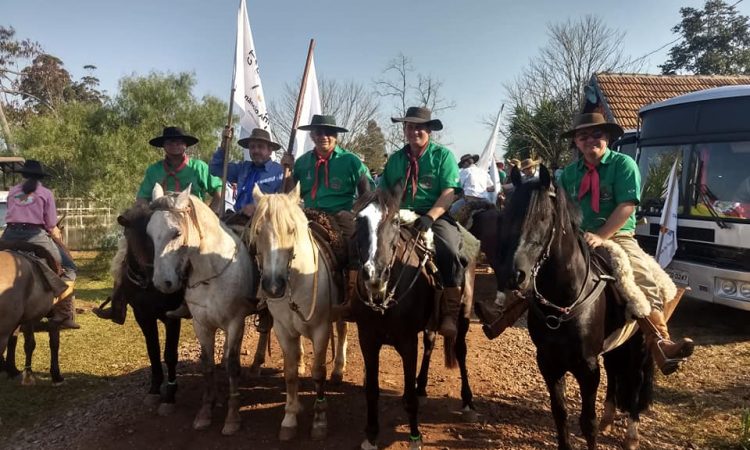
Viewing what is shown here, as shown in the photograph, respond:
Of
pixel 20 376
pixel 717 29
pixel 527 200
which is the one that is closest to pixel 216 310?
pixel 527 200

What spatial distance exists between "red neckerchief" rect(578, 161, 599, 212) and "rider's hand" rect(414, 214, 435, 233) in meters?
1.37

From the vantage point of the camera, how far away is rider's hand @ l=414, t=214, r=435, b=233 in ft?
12.9

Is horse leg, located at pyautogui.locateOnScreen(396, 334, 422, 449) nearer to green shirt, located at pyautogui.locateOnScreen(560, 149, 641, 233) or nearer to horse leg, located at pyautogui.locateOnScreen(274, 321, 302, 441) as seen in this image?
horse leg, located at pyautogui.locateOnScreen(274, 321, 302, 441)

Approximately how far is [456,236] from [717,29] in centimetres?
4269

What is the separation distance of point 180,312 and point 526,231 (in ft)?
11.9

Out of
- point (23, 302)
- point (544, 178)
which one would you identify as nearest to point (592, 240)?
point (544, 178)

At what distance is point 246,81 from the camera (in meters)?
6.11

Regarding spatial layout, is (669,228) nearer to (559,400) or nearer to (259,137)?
(559,400)

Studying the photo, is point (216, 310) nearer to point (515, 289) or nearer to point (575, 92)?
point (515, 289)

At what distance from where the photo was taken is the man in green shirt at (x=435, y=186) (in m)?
4.10

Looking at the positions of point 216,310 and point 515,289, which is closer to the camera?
point 515,289

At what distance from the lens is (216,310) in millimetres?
4398

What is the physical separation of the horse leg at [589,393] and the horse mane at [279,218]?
240cm

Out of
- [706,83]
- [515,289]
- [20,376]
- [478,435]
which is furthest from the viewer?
[706,83]
